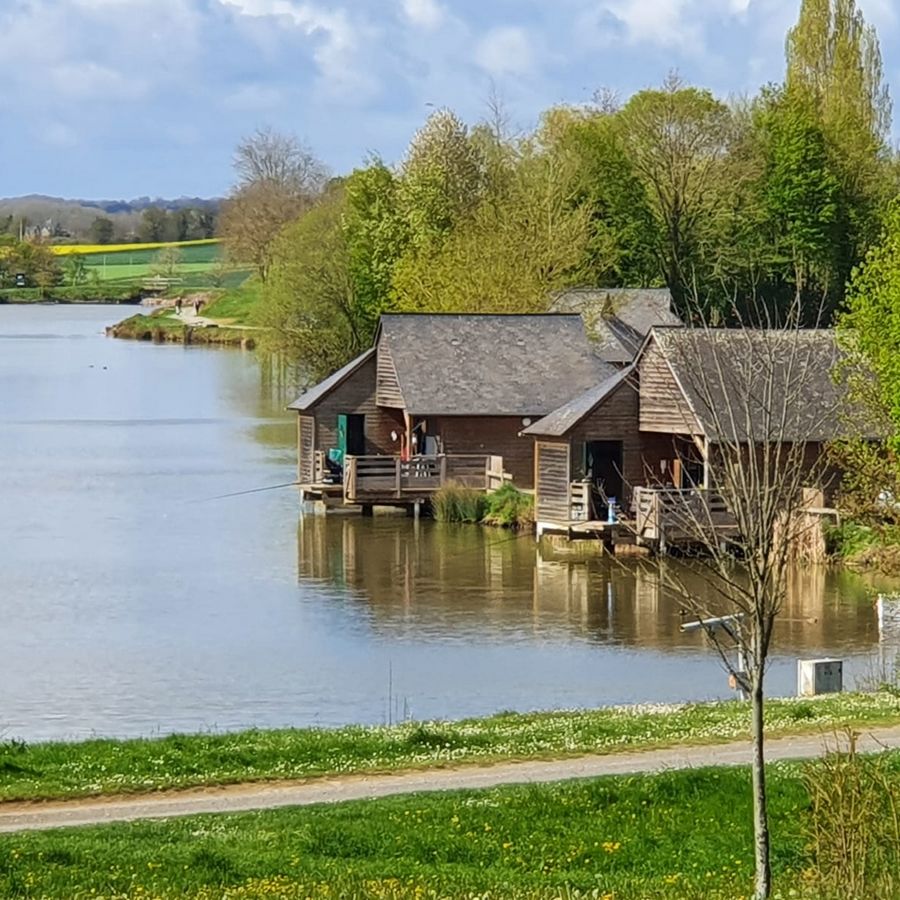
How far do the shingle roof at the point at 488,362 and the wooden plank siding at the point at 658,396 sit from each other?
559 cm

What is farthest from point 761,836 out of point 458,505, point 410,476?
point 410,476

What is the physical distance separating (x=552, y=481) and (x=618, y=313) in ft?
62.9

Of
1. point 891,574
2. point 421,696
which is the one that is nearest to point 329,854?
point 421,696

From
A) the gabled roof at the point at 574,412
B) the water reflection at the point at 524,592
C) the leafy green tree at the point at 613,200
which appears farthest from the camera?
the leafy green tree at the point at 613,200

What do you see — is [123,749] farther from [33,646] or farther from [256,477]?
[256,477]

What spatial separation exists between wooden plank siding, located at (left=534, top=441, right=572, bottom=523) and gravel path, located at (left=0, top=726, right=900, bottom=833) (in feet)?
77.5

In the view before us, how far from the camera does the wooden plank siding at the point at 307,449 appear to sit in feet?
164

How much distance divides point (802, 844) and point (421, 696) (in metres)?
12.2

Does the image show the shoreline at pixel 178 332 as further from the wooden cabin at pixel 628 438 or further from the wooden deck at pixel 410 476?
the wooden cabin at pixel 628 438

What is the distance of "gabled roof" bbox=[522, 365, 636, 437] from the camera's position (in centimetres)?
4303

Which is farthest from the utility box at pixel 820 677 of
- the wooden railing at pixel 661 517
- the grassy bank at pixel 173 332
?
the grassy bank at pixel 173 332

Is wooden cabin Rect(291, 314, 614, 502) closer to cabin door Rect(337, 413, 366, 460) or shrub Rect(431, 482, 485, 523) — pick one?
cabin door Rect(337, 413, 366, 460)

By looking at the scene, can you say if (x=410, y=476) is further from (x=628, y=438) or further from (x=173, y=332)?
(x=173, y=332)

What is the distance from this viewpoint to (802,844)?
1434cm
